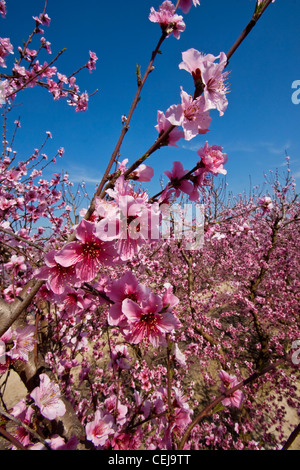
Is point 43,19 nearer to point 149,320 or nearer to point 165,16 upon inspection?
point 165,16

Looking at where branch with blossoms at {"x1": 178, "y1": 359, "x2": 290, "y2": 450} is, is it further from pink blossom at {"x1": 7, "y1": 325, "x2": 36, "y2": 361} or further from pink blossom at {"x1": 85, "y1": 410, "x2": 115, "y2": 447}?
pink blossom at {"x1": 7, "y1": 325, "x2": 36, "y2": 361}

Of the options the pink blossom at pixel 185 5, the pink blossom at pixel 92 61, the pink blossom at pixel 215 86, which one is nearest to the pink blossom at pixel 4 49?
the pink blossom at pixel 92 61

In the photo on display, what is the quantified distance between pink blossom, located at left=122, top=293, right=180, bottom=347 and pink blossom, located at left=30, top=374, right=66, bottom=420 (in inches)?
38.1

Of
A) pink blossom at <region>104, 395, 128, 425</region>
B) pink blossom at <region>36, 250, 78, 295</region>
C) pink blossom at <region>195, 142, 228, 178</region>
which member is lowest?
pink blossom at <region>104, 395, 128, 425</region>

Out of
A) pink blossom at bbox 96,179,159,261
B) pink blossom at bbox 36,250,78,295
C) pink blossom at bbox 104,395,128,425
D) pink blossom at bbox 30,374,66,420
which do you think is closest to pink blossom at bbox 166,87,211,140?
pink blossom at bbox 96,179,159,261

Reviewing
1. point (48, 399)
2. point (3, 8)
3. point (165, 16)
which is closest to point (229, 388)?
point (48, 399)

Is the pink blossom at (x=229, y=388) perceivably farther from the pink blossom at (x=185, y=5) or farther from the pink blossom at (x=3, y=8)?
the pink blossom at (x=3, y=8)

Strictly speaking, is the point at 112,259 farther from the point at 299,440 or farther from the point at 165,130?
the point at 299,440

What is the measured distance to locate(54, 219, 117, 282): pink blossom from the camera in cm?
99

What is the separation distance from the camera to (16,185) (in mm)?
4391

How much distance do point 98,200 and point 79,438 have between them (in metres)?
1.93

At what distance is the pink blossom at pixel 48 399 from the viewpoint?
4.95 ft

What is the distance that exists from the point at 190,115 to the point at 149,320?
3.50 feet

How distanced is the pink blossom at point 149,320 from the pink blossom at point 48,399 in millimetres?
967
